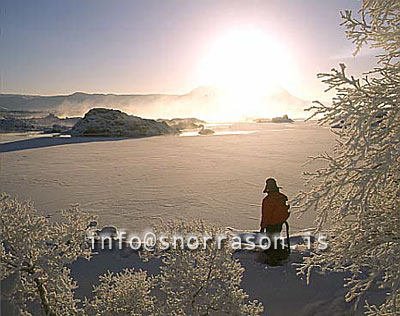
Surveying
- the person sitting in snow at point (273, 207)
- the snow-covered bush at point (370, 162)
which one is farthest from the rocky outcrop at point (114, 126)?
the snow-covered bush at point (370, 162)

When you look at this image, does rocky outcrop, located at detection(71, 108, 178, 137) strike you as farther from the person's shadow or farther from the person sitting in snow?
the person's shadow

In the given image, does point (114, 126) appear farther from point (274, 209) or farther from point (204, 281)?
point (204, 281)

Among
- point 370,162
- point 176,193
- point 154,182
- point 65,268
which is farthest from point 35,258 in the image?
point 154,182

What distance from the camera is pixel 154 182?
9766 mm

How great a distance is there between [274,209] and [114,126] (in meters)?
25.9

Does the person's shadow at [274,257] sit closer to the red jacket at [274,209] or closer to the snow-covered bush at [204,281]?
the red jacket at [274,209]

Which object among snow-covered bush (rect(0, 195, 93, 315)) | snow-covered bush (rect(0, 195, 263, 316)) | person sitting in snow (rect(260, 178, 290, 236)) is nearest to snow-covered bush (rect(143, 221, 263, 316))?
snow-covered bush (rect(0, 195, 263, 316))

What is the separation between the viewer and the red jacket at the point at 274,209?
15.7 feet

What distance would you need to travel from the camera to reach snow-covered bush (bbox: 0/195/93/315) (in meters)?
2.28

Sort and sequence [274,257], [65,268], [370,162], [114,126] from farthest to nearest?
[114,126], [274,257], [65,268], [370,162]

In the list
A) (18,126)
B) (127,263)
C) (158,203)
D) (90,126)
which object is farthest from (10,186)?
(18,126)

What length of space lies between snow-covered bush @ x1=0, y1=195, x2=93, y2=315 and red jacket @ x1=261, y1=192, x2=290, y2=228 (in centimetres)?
293

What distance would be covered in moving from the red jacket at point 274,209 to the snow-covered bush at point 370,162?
8.06 ft

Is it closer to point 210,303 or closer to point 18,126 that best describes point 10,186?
point 210,303
